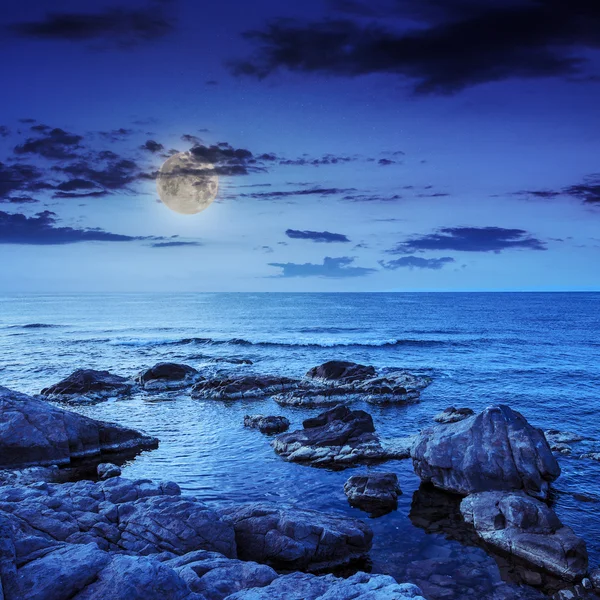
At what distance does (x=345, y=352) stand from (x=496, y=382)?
24307mm

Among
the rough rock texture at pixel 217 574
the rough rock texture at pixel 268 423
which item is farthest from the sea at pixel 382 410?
the rough rock texture at pixel 217 574

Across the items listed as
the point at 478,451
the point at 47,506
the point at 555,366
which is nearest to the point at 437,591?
the point at 478,451

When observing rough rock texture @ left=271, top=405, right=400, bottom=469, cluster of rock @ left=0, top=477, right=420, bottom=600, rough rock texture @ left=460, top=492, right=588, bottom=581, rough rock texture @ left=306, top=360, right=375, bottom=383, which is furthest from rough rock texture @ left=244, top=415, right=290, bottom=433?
rough rock texture @ left=460, top=492, right=588, bottom=581

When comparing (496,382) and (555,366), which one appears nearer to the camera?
(496,382)

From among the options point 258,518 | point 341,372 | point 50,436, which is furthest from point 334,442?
point 341,372

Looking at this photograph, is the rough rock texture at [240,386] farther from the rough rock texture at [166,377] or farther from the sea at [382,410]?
the rough rock texture at [166,377]

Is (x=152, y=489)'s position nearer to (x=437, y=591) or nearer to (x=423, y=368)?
(x=437, y=591)

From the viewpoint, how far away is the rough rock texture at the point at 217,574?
1123 cm

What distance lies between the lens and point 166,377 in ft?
147

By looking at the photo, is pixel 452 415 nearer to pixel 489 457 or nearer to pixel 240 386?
pixel 489 457

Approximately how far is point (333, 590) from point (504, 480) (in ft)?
40.3

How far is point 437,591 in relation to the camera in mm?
14609

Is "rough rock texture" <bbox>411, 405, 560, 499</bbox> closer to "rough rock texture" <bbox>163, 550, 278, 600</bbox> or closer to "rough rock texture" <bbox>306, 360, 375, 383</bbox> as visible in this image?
"rough rock texture" <bbox>163, 550, 278, 600</bbox>

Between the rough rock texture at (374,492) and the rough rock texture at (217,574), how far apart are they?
8.46 meters
